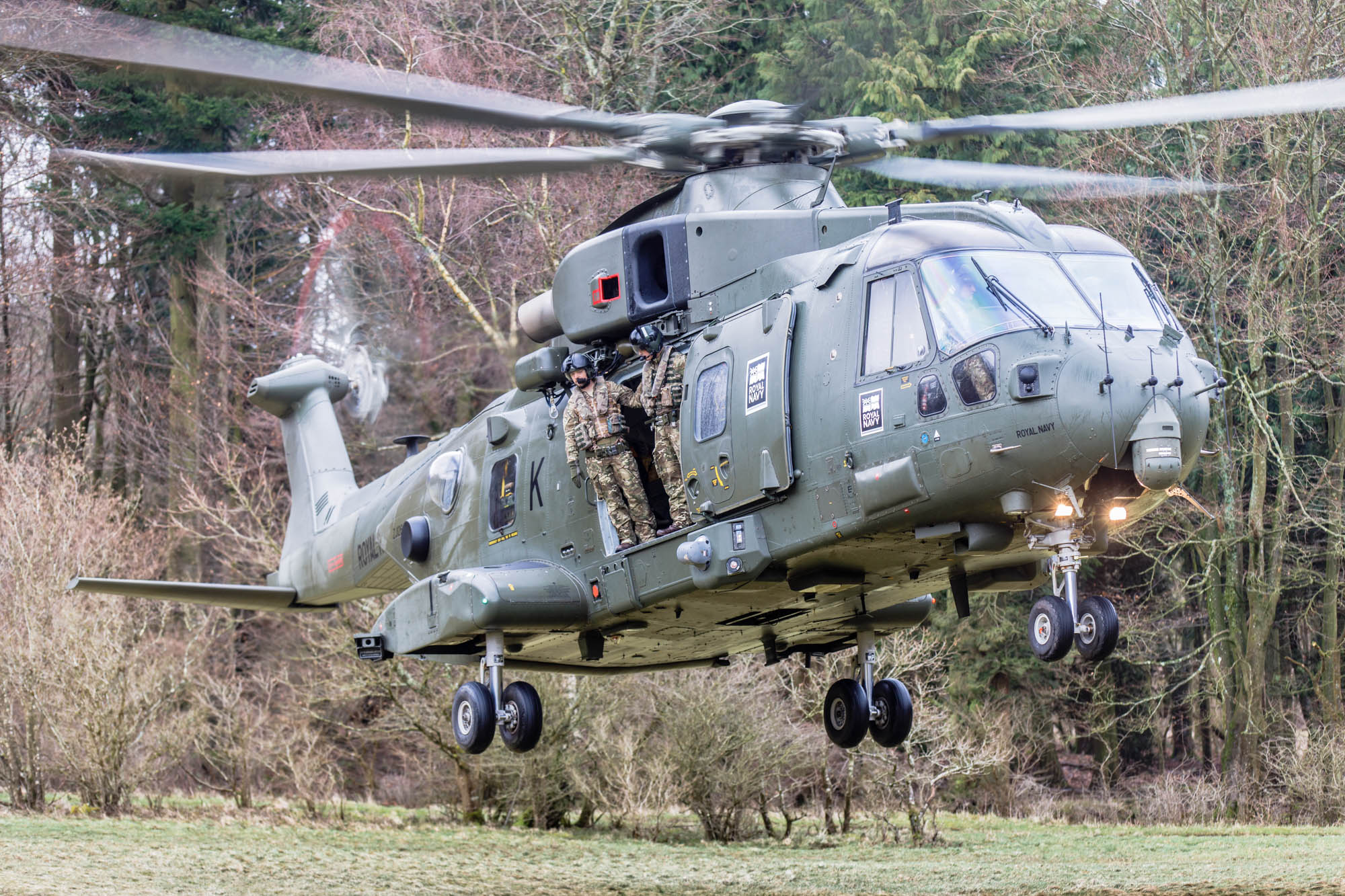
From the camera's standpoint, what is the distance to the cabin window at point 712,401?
33.5 feet

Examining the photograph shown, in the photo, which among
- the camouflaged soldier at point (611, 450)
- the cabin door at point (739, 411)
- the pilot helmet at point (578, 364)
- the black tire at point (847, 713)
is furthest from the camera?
the black tire at point (847, 713)

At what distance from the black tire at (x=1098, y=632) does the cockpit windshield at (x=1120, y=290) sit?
168cm

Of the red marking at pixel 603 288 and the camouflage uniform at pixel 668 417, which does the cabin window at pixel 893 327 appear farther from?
the red marking at pixel 603 288

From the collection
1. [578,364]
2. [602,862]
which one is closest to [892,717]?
[578,364]

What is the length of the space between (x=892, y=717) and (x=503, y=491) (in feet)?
11.8

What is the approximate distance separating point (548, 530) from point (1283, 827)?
12.5m

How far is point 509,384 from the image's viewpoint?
31531 mm

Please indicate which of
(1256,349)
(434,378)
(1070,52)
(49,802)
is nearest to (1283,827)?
(1256,349)

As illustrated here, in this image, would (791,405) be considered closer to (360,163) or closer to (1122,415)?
(1122,415)

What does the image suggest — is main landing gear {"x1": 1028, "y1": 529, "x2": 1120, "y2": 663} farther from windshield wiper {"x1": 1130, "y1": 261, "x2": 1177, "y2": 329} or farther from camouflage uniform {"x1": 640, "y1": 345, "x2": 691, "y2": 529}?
camouflage uniform {"x1": 640, "y1": 345, "x2": 691, "y2": 529}

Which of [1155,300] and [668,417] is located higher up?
[1155,300]

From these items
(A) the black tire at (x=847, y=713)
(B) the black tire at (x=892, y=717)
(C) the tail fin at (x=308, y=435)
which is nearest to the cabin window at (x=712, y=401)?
(A) the black tire at (x=847, y=713)

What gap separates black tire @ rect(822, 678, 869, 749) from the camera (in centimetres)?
1198

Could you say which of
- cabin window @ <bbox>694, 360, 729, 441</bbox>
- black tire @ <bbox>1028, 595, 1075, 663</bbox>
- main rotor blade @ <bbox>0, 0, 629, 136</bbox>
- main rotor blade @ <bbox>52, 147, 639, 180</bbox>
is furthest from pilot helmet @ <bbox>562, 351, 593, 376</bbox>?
black tire @ <bbox>1028, 595, 1075, 663</bbox>
